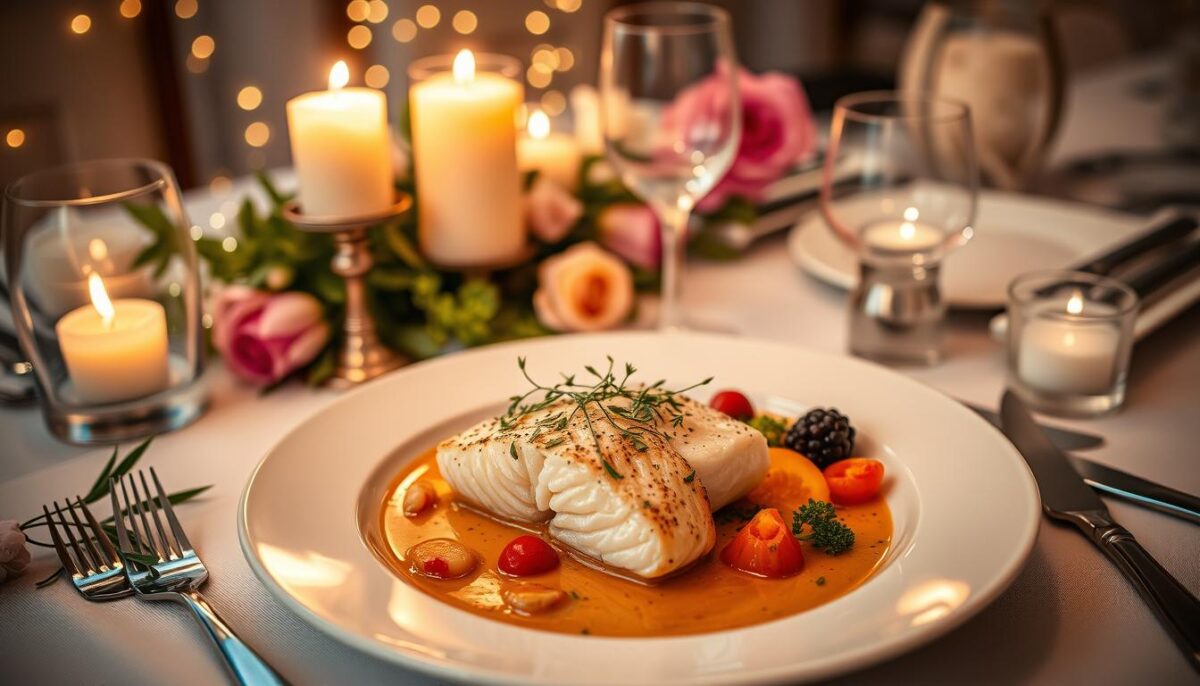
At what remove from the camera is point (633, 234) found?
7.25ft

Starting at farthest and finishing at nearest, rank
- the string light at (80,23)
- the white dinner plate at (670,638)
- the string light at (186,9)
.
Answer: the string light at (186,9)
the string light at (80,23)
the white dinner plate at (670,638)

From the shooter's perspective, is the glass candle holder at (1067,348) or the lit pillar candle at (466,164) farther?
the lit pillar candle at (466,164)

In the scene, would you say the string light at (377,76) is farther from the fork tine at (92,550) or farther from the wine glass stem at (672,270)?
the fork tine at (92,550)

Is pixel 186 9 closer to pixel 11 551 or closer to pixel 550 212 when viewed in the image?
pixel 550 212

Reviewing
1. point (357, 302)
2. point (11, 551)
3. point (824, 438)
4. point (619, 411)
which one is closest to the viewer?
point (11, 551)

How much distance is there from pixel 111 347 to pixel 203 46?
3.43 meters

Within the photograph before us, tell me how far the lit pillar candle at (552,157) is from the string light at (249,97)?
2.91 m

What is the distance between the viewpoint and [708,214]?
2.45m

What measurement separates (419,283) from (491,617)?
2.97 feet

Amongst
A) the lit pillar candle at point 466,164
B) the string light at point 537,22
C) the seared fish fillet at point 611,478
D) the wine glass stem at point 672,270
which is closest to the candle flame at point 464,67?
the lit pillar candle at point 466,164

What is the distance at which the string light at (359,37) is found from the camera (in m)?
4.89

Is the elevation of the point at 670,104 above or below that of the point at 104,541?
above

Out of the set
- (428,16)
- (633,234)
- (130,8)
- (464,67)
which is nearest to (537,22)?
(428,16)

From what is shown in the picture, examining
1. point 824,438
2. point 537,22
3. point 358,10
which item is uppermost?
point 358,10
